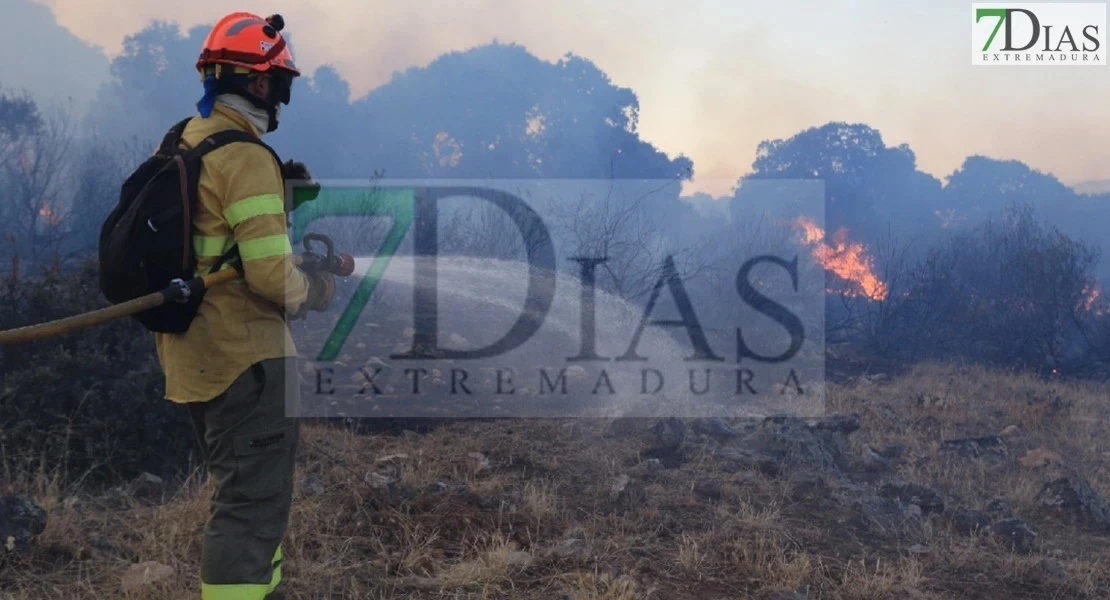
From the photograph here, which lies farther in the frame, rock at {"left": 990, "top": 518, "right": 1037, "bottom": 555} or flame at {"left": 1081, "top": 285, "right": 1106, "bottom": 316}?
flame at {"left": 1081, "top": 285, "right": 1106, "bottom": 316}

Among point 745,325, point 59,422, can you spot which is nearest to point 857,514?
point 59,422

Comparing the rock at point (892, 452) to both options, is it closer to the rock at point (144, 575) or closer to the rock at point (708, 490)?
the rock at point (708, 490)

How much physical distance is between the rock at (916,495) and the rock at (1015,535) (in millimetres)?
354

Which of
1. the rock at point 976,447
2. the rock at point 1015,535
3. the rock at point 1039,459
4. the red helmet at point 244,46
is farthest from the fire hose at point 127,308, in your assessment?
the rock at point 1039,459

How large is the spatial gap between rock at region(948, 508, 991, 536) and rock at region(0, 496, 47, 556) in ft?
13.6

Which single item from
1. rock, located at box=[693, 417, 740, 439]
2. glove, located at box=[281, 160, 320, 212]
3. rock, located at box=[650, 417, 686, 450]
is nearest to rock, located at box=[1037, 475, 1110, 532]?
rock, located at box=[693, 417, 740, 439]

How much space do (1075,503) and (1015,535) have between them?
96 cm

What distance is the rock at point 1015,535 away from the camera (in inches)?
161

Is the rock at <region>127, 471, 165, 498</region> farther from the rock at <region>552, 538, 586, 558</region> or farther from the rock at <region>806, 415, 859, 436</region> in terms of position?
the rock at <region>806, 415, 859, 436</region>

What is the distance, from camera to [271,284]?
2.26 m

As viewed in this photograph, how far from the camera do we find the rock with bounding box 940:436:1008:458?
19.9ft

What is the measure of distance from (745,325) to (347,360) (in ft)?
20.2

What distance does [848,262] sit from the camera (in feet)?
42.9

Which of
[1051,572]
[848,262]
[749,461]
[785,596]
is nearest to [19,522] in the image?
[785,596]
